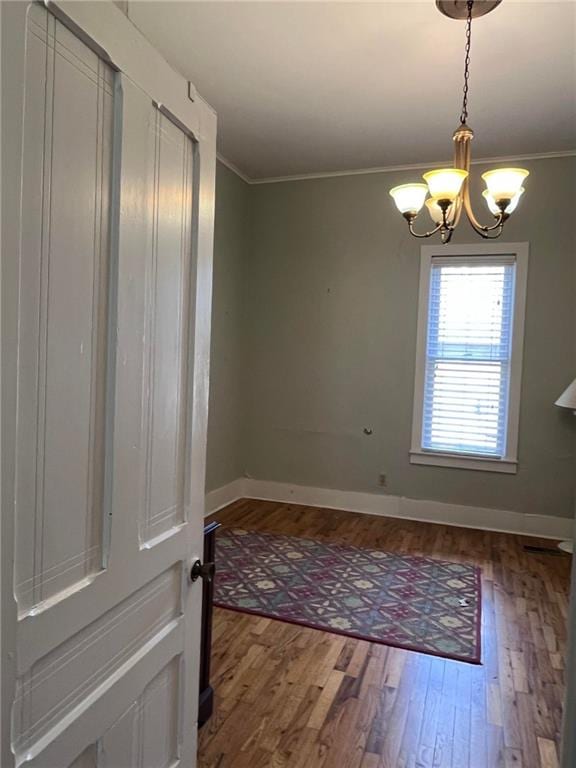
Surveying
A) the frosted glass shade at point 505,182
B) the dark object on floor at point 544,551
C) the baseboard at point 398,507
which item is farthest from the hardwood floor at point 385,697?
the frosted glass shade at point 505,182

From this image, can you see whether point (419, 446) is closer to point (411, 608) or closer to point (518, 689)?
point (411, 608)

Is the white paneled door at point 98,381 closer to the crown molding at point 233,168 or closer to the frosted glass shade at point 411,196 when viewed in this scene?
the frosted glass shade at point 411,196

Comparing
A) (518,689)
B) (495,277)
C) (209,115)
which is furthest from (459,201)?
(518,689)

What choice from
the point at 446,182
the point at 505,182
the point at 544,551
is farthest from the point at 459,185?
the point at 544,551

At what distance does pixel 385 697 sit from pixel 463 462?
2.55 metres

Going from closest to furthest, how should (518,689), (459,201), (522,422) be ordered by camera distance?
1. (518,689)
2. (459,201)
3. (522,422)

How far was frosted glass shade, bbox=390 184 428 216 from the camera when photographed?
8.06ft

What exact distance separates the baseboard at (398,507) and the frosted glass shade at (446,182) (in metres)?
2.93

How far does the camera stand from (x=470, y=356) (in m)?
4.32

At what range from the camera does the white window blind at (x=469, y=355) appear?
4234mm

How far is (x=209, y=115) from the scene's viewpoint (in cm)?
125

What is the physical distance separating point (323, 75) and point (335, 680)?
3.13 m

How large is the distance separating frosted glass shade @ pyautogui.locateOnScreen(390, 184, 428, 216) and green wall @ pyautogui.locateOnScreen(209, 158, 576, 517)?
1960mm

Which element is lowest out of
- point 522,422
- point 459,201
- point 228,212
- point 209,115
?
point 522,422
